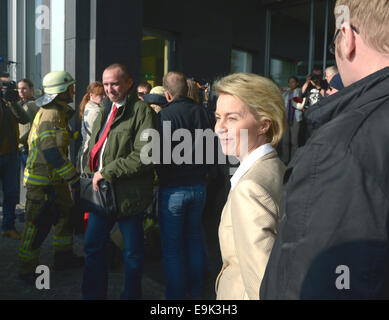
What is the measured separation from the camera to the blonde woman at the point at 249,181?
1351 mm

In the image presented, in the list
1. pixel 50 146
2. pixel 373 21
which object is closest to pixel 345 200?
pixel 373 21

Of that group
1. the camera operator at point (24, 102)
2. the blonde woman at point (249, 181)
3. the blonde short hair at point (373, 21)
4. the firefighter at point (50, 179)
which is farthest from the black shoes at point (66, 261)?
the blonde short hair at point (373, 21)

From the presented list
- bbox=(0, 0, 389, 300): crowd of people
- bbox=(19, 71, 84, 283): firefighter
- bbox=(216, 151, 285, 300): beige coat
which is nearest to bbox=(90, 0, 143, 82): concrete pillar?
bbox=(0, 0, 389, 300): crowd of people

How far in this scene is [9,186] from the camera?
5.23 meters

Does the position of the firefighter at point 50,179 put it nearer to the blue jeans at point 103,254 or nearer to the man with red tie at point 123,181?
the man with red tie at point 123,181

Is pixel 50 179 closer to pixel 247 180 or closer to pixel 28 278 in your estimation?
pixel 28 278

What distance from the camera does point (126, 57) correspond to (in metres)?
6.38

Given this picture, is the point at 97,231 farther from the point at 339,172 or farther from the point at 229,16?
the point at 229,16

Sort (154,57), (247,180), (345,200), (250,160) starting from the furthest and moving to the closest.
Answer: (154,57) → (250,160) → (247,180) → (345,200)

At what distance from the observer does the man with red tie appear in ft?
9.75

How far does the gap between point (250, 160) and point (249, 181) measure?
0.23 meters

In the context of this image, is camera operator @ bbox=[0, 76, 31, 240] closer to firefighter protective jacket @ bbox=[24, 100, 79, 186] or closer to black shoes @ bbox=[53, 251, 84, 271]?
black shoes @ bbox=[53, 251, 84, 271]

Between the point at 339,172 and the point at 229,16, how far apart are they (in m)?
10.7
